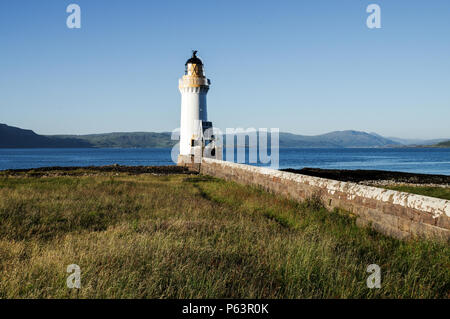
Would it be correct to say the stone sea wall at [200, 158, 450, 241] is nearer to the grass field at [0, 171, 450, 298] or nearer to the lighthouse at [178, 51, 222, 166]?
the grass field at [0, 171, 450, 298]

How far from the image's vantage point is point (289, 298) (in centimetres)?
398

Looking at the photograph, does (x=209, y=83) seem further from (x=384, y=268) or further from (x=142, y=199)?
(x=384, y=268)

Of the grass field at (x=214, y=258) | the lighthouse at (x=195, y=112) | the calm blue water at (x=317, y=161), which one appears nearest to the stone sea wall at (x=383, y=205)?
the grass field at (x=214, y=258)

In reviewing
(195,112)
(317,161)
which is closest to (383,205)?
(195,112)

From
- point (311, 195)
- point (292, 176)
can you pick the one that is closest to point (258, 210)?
point (311, 195)

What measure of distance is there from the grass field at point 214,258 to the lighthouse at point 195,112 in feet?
72.0

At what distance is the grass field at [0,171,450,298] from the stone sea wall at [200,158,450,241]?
256 millimetres

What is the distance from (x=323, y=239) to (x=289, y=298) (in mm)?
2200

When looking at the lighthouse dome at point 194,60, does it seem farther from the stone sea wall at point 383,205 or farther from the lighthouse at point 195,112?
the stone sea wall at point 383,205

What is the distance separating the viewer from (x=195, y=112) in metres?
30.5

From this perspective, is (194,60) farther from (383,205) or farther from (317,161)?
(317,161)

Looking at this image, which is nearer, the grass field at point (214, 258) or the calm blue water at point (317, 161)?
the grass field at point (214, 258)

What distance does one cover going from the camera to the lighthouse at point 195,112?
99.3ft
